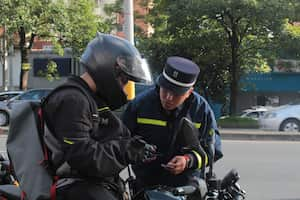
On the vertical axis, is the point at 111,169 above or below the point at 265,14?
above

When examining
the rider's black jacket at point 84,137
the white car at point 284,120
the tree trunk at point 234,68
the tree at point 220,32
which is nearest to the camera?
the rider's black jacket at point 84,137

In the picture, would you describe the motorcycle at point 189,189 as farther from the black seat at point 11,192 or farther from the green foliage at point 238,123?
the green foliage at point 238,123

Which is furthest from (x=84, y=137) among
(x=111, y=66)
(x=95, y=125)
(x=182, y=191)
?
(x=182, y=191)

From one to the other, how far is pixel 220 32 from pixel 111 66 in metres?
23.9

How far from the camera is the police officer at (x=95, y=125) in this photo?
258 cm

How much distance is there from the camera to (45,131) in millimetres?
2652

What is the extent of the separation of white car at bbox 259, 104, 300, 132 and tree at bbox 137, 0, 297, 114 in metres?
4.60

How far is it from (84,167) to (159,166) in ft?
3.57

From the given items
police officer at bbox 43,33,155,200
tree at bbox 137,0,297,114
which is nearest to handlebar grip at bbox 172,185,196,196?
police officer at bbox 43,33,155,200

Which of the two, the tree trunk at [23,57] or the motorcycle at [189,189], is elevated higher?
the motorcycle at [189,189]

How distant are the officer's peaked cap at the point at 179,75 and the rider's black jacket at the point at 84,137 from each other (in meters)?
0.63

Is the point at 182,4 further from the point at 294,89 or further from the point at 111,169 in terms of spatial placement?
the point at 111,169

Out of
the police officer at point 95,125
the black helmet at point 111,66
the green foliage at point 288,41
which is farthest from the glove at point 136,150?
the green foliage at point 288,41

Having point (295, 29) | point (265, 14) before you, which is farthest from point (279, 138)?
point (295, 29)
